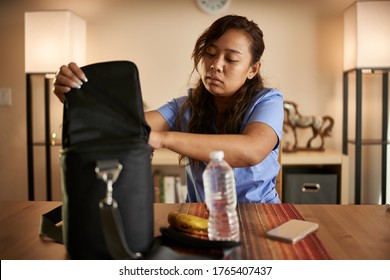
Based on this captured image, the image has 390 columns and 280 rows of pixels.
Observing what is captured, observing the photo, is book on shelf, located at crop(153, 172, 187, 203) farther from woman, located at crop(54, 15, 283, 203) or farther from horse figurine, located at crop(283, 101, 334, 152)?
woman, located at crop(54, 15, 283, 203)

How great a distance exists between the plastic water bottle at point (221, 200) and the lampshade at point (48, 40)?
228cm

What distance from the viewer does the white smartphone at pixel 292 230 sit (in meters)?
0.91

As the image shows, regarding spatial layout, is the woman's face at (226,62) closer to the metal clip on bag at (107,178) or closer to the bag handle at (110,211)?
the metal clip on bag at (107,178)

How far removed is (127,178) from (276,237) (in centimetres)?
36

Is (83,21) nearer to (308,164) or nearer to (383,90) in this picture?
(308,164)

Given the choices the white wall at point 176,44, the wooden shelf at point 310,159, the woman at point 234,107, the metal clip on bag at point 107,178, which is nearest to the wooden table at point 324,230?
the metal clip on bag at point 107,178

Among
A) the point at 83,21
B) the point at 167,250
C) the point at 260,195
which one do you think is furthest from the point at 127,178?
the point at 83,21


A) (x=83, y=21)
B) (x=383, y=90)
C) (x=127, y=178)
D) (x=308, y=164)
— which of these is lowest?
(x=308, y=164)

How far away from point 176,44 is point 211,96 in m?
1.84

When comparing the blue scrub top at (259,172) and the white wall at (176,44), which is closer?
the blue scrub top at (259,172)

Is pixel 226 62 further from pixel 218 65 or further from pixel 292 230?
pixel 292 230

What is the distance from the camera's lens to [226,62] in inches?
57.0

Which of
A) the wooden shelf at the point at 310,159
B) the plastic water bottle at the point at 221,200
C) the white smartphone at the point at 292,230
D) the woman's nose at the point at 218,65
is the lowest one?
the wooden shelf at the point at 310,159
